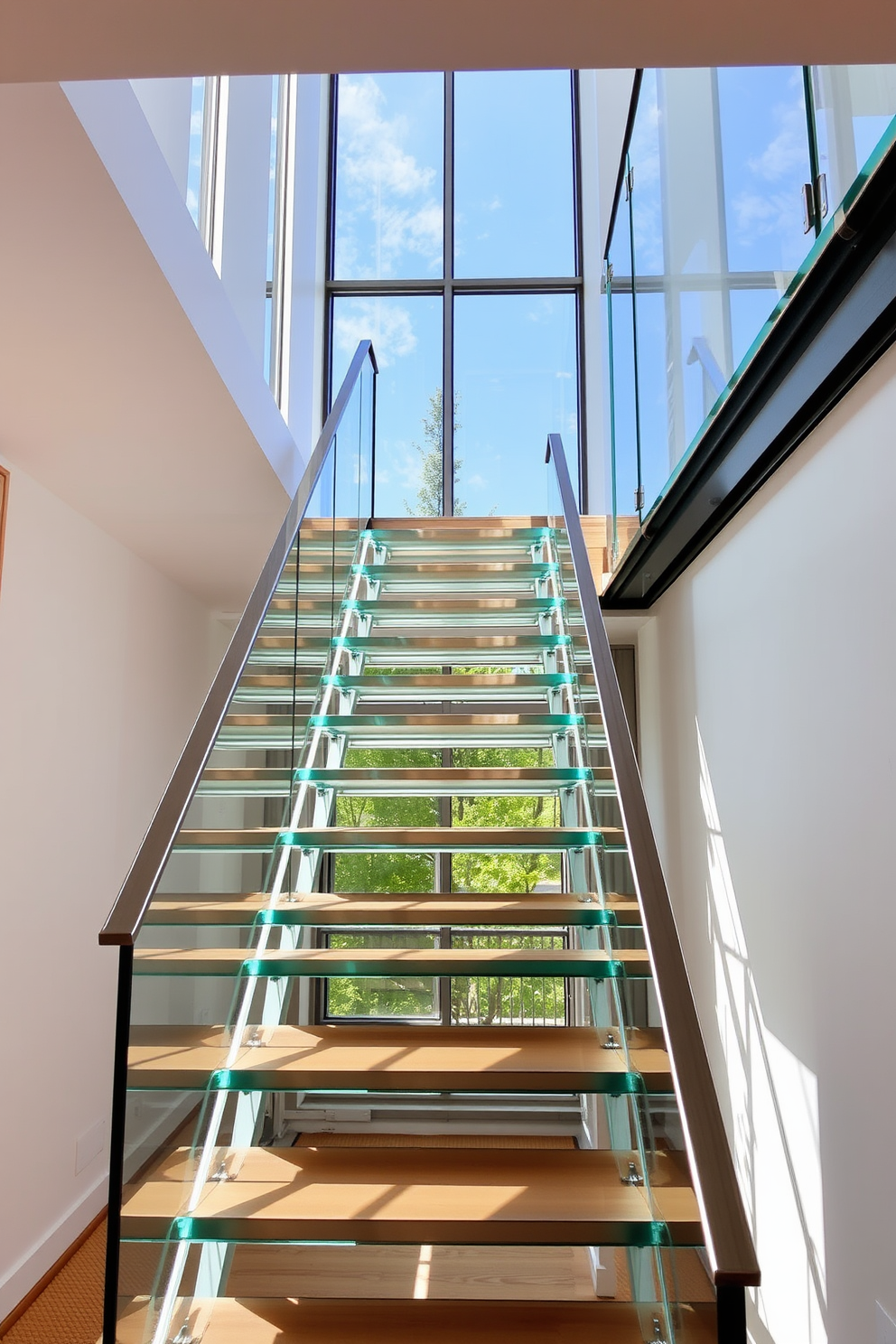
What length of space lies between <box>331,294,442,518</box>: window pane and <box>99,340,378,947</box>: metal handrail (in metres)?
3.98

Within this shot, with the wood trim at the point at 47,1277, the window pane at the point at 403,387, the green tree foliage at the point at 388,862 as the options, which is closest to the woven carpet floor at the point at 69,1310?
the wood trim at the point at 47,1277

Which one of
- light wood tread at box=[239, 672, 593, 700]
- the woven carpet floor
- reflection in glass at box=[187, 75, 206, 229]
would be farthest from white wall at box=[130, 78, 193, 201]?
the woven carpet floor

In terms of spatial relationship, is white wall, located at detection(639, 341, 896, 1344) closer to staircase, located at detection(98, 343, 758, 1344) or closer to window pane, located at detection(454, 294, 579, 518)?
staircase, located at detection(98, 343, 758, 1344)

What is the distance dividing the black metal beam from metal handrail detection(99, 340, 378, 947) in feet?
4.16

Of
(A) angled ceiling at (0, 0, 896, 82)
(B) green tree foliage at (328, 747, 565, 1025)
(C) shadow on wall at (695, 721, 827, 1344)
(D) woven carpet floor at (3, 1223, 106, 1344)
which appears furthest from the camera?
(B) green tree foliage at (328, 747, 565, 1025)

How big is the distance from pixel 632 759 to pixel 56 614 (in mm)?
2652

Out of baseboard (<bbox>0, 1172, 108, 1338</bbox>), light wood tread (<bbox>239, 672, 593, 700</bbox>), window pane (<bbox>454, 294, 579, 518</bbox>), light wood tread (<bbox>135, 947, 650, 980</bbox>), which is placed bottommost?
baseboard (<bbox>0, 1172, 108, 1338</bbox>)

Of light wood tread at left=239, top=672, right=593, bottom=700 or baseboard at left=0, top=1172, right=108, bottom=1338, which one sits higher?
light wood tread at left=239, top=672, right=593, bottom=700

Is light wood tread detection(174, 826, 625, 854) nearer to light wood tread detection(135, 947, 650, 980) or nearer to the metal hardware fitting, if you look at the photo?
light wood tread detection(135, 947, 650, 980)

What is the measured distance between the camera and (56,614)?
12.6ft

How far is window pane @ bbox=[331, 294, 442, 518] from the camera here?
7109 mm

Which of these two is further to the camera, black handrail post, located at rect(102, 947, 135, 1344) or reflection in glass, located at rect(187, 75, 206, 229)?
reflection in glass, located at rect(187, 75, 206, 229)

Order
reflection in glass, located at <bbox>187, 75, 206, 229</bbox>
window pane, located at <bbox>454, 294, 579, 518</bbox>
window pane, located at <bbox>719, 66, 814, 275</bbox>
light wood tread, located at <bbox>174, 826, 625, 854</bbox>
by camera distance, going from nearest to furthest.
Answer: window pane, located at <bbox>719, 66, 814, 275</bbox> < light wood tread, located at <bbox>174, 826, 625, 854</bbox> < reflection in glass, located at <bbox>187, 75, 206, 229</bbox> < window pane, located at <bbox>454, 294, 579, 518</bbox>

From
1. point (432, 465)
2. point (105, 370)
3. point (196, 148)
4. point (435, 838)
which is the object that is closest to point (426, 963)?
point (435, 838)
